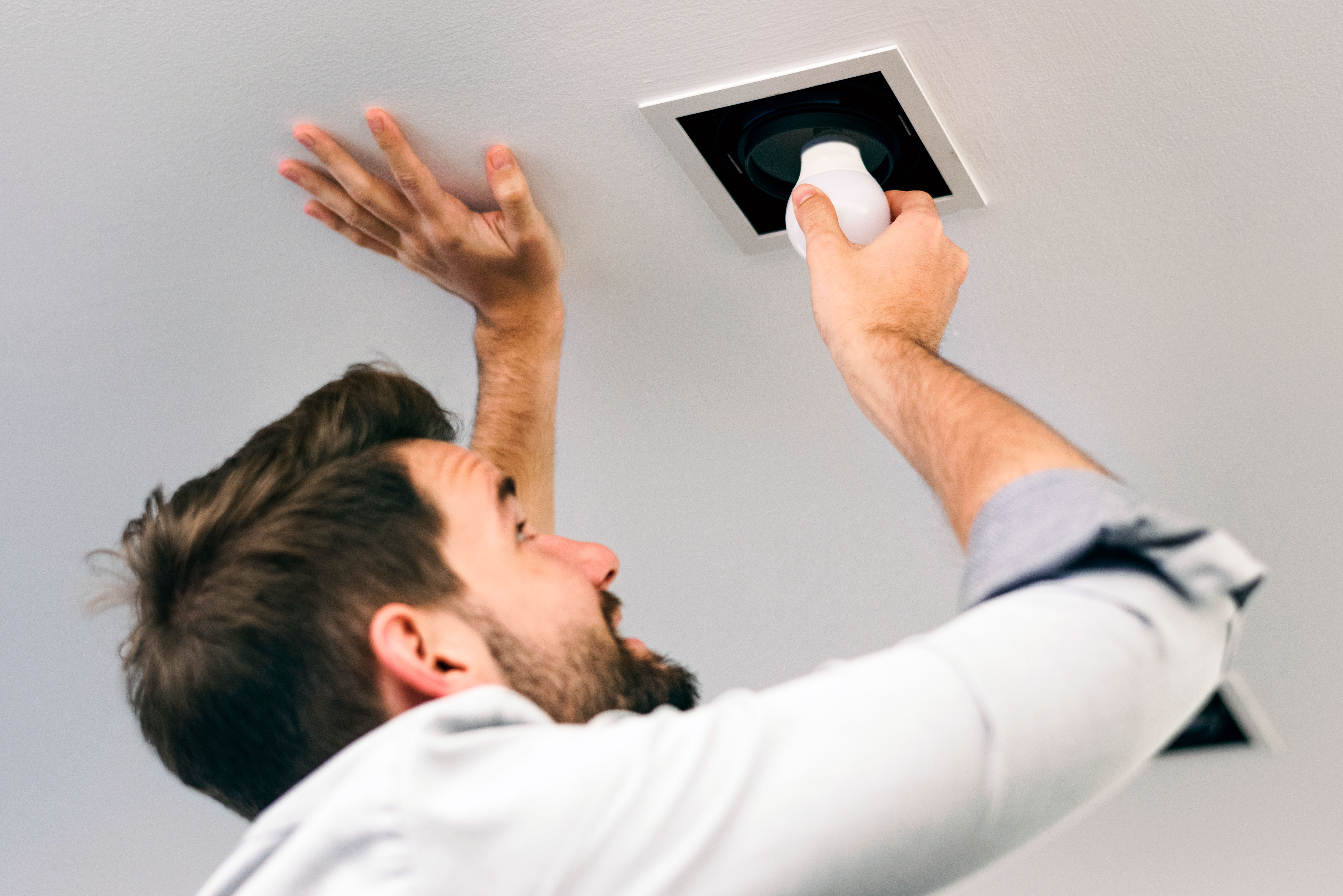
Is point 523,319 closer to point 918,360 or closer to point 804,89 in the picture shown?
point 804,89

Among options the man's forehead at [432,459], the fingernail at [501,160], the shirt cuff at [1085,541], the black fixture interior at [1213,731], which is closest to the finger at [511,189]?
the fingernail at [501,160]

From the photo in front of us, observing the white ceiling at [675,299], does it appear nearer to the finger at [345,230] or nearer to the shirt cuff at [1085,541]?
the finger at [345,230]

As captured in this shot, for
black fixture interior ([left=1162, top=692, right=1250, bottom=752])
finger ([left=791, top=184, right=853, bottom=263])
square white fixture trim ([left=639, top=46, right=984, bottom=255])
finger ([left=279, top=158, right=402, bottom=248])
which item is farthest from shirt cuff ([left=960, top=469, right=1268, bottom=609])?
black fixture interior ([left=1162, top=692, right=1250, bottom=752])

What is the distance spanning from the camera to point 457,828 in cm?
60

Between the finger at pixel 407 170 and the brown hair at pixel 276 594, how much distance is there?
0.60 ft

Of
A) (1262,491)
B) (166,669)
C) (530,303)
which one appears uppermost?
(530,303)

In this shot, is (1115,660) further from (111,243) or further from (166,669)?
(111,243)

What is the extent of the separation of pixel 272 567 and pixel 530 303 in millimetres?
391

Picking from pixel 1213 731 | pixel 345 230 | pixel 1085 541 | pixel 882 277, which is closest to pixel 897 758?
pixel 1085 541

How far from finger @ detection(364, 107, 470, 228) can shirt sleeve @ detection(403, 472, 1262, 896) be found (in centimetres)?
57

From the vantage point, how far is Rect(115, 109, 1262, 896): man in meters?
0.59

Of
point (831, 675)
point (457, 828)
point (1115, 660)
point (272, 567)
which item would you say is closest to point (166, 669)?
point (272, 567)

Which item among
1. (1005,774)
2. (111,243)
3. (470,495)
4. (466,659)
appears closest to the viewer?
(1005,774)

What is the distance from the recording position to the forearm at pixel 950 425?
0.67 metres
